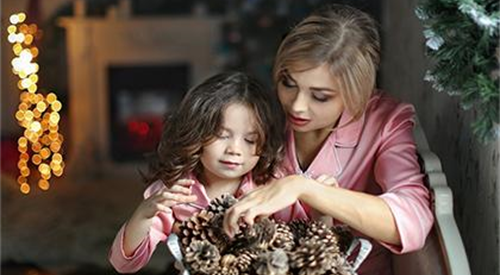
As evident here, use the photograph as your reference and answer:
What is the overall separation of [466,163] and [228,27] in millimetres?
3576

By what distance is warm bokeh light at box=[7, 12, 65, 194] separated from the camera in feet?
11.2

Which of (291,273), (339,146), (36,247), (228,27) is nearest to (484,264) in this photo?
(339,146)

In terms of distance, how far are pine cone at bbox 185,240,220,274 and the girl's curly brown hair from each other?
16 cm

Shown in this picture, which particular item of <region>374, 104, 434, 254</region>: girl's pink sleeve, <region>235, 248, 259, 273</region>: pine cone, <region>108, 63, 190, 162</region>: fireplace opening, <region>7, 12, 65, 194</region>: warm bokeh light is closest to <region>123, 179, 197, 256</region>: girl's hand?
<region>235, 248, 259, 273</region>: pine cone

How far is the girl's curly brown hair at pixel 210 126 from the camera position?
109cm

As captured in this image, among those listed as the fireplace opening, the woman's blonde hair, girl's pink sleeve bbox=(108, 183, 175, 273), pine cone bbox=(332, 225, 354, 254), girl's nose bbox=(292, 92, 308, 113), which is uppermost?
the woman's blonde hair

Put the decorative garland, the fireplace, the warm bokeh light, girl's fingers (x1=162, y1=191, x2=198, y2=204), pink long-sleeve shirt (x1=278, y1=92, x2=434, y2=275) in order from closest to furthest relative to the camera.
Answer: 1. the decorative garland
2. girl's fingers (x1=162, y1=191, x2=198, y2=204)
3. pink long-sleeve shirt (x1=278, y1=92, x2=434, y2=275)
4. the warm bokeh light
5. the fireplace

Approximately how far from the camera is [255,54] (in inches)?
170

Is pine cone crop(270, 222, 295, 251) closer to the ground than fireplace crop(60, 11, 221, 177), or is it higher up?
higher up

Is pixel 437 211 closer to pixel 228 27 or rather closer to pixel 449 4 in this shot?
pixel 449 4

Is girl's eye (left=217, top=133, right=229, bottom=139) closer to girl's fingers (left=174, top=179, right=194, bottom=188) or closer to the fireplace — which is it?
girl's fingers (left=174, top=179, right=194, bottom=188)

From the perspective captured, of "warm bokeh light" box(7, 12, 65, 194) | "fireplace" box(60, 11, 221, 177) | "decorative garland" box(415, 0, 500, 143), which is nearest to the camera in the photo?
"decorative garland" box(415, 0, 500, 143)

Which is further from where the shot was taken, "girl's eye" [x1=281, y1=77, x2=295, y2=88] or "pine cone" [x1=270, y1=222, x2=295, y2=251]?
"girl's eye" [x1=281, y1=77, x2=295, y2=88]

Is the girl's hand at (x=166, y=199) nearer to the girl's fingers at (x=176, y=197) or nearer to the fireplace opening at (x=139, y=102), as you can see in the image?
the girl's fingers at (x=176, y=197)
